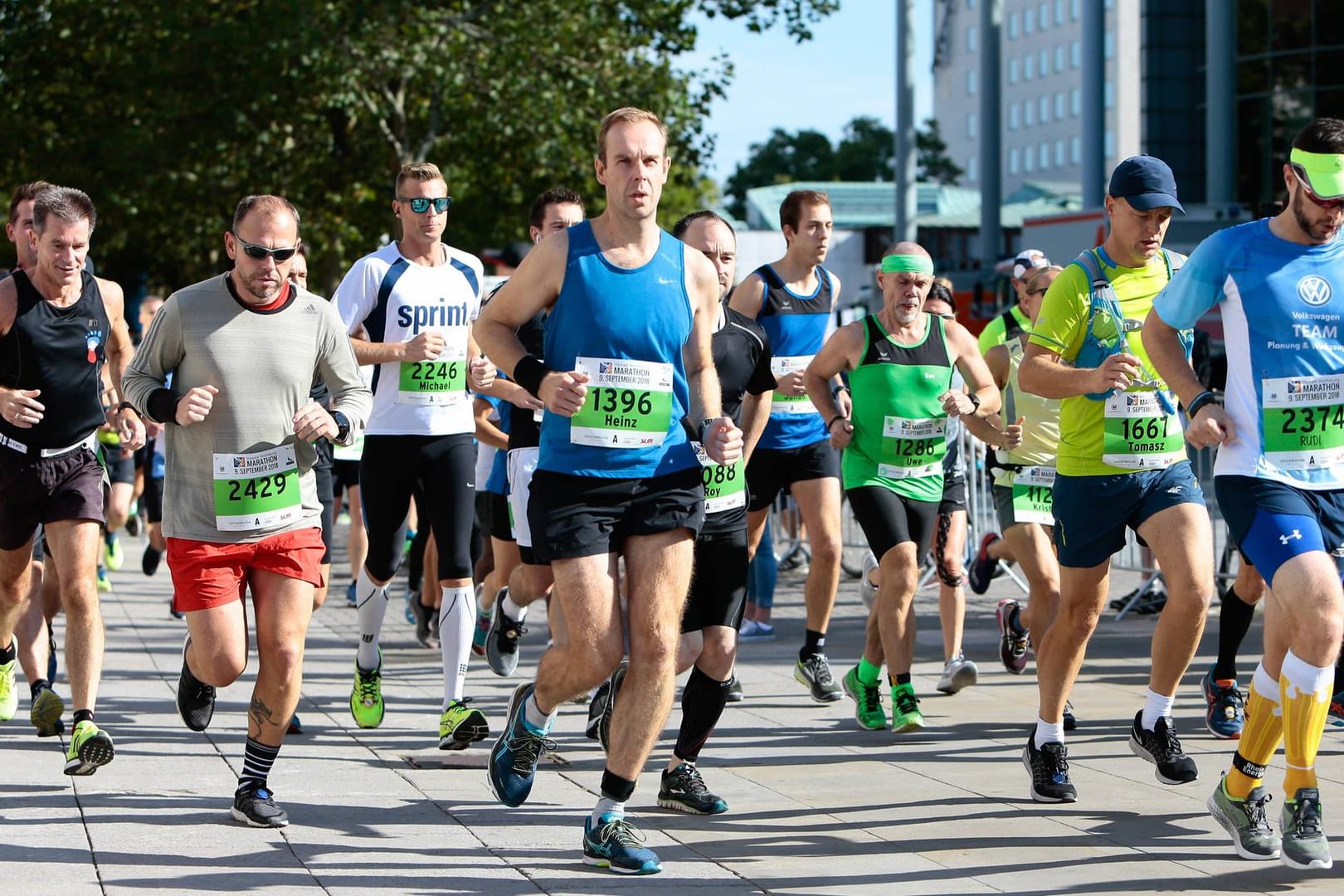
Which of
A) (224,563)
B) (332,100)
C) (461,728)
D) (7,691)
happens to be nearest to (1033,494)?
(461,728)

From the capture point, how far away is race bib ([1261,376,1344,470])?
229 inches

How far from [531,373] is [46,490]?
278 centimetres

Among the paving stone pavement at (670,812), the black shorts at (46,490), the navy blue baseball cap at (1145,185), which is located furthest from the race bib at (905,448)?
the black shorts at (46,490)

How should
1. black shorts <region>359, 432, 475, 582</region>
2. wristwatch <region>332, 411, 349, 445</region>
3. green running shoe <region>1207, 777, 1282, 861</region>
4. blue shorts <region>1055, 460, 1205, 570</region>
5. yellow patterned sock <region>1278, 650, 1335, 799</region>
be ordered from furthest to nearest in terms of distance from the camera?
black shorts <region>359, 432, 475, 582</region> → blue shorts <region>1055, 460, 1205, 570</region> → wristwatch <region>332, 411, 349, 445</region> → green running shoe <region>1207, 777, 1282, 861</region> → yellow patterned sock <region>1278, 650, 1335, 799</region>

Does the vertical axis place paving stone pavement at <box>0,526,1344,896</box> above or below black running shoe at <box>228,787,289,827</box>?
below

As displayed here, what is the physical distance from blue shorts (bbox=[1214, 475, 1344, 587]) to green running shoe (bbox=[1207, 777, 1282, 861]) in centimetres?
65

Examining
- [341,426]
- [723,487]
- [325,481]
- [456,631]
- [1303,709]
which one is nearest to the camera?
[1303,709]

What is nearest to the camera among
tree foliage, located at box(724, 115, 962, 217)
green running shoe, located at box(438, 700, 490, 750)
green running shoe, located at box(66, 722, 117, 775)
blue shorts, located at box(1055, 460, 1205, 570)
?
A: blue shorts, located at box(1055, 460, 1205, 570)

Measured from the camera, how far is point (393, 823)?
6.48 meters

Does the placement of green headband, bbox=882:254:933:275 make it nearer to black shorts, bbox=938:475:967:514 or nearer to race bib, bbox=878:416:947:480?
race bib, bbox=878:416:947:480

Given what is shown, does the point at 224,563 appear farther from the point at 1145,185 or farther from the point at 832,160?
the point at 832,160

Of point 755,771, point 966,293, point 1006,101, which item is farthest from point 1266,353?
point 1006,101

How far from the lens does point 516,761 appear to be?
6148 mm

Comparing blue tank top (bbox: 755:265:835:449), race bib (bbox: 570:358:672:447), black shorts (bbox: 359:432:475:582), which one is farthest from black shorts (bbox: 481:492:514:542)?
race bib (bbox: 570:358:672:447)
